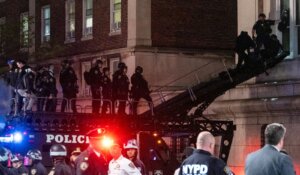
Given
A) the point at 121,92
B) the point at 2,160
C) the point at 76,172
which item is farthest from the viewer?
the point at 121,92

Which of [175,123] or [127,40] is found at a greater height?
[127,40]

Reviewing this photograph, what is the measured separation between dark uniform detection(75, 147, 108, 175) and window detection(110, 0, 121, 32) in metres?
18.2

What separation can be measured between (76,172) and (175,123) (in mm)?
5787

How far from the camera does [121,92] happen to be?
24031 mm

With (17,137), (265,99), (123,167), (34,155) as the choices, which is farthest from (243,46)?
(123,167)

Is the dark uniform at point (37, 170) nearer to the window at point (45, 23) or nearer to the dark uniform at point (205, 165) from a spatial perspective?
the dark uniform at point (205, 165)

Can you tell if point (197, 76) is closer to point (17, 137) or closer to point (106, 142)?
point (17, 137)

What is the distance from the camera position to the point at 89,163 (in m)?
14.2

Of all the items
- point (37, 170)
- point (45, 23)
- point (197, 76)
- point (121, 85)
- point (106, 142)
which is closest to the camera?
point (37, 170)

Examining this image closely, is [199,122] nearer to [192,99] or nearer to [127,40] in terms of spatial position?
[192,99]

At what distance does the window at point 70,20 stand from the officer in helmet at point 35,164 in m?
19.7

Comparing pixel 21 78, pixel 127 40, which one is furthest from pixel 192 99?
pixel 127 40

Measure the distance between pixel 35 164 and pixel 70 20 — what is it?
2064 cm

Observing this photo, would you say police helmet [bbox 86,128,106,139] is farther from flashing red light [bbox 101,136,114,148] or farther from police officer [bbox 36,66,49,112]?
police officer [bbox 36,66,49,112]
